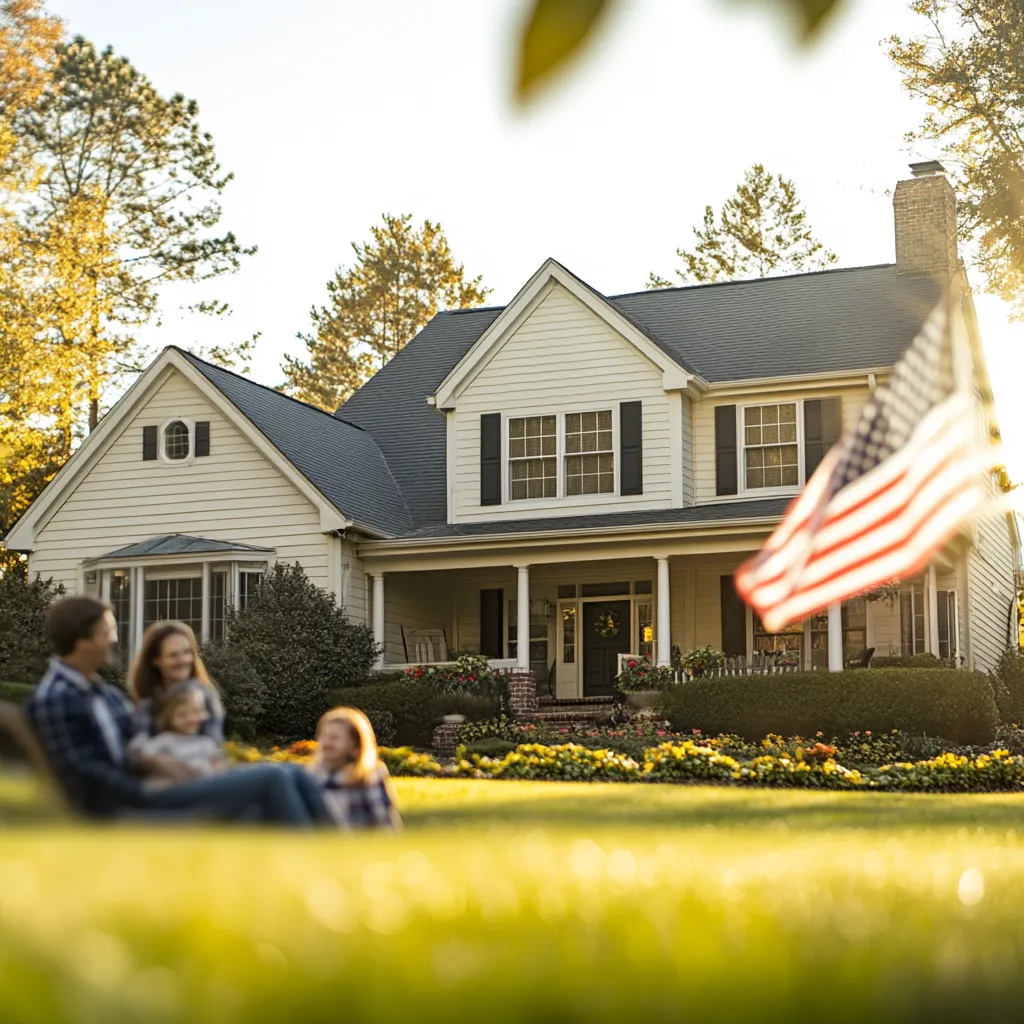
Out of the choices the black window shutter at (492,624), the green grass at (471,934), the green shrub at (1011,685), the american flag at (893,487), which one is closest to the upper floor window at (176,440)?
the black window shutter at (492,624)

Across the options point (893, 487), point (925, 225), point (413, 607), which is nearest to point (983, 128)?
point (925, 225)

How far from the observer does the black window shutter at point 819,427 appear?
24312mm

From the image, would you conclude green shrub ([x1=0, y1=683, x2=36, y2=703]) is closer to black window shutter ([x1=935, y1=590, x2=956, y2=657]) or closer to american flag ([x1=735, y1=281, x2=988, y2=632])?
american flag ([x1=735, y1=281, x2=988, y2=632])

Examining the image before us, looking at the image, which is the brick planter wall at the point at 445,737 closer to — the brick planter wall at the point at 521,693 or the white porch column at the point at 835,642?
the brick planter wall at the point at 521,693

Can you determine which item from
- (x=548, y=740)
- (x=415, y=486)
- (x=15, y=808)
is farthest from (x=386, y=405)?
(x=15, y=808)

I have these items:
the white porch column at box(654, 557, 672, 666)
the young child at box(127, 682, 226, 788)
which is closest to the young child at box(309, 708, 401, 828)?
the young child at box(127, 682, 226, 788)

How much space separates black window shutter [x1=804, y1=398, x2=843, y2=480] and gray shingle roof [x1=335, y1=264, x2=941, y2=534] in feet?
1.79

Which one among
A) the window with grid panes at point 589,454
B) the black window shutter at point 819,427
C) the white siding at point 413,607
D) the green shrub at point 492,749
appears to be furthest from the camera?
the white siding at point 413,607

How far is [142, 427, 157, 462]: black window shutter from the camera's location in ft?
84.8

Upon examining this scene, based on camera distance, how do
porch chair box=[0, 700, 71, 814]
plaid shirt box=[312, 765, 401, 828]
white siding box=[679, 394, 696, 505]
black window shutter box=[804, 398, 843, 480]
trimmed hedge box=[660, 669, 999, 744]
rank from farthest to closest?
white siding box=[679, 394, 696, 505], black window shutter box=[804, 398, 843, 480], trimmed hedge box=[660, 669, 999, 744], plaid shirt box=[312, 765, 401, 828], porch chair box=[0, 700, 71, 814]

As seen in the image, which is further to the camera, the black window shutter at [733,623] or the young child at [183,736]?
the black window shutter at [733,623]

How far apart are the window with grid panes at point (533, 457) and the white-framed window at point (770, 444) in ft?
10.0

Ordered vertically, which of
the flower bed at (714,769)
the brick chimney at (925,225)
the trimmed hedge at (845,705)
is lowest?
the flower bed at (714,769)

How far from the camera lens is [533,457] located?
25797 mm
